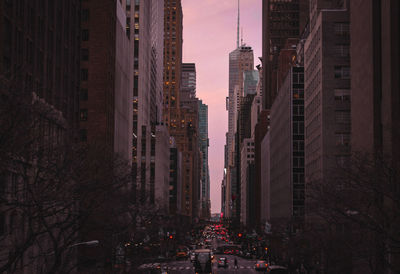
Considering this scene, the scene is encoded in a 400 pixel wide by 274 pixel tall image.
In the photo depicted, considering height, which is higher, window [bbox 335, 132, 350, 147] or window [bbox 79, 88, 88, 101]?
window [bbox 79, 88, 88, 101]

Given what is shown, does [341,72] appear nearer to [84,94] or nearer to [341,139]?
[341,139]

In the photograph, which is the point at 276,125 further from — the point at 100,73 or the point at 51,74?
the point at 51,74

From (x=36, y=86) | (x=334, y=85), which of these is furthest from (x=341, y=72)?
(x=36, y=86)

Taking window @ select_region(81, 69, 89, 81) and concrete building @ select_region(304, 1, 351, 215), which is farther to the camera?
window @ select_region(81, 69, 89, 81)

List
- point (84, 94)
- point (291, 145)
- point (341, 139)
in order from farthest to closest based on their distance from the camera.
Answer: point (291, 145) → point (84, 94) → point (341, 139)

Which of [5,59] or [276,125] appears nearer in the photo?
[5,59]

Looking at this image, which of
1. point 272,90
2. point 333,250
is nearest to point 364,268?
point 333,250

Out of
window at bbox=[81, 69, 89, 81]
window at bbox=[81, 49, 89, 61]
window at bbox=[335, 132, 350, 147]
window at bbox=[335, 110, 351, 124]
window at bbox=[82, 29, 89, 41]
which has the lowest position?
window at bbox=[335, 132, 350, 147]

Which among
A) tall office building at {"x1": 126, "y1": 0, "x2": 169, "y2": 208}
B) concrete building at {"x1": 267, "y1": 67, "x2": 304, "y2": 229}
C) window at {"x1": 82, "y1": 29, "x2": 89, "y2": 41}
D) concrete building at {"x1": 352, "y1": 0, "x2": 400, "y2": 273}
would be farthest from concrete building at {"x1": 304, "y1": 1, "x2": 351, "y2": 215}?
tall office building at {"x1": 126, "y1": 0, "x2": 169, "y2": 208}

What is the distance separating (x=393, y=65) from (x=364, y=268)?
21260mm

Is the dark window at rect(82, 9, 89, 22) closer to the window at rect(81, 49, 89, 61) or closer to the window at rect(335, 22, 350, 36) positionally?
the window at rect(81, 49, 89, 61)

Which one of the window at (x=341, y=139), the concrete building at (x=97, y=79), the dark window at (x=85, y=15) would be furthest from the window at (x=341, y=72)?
the dark window at (x=85, y=15)

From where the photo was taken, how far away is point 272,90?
197 meters

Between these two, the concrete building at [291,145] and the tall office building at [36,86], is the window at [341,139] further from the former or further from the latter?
the tall office building at [36,86]
